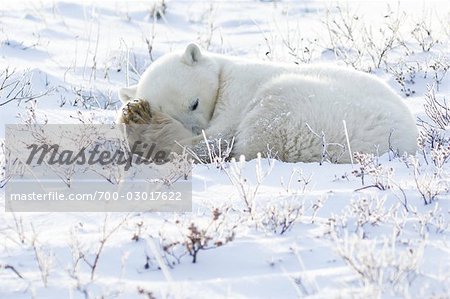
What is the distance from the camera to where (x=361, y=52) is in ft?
28.1

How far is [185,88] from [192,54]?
342mm

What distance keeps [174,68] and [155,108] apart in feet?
1.34

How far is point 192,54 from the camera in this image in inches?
248

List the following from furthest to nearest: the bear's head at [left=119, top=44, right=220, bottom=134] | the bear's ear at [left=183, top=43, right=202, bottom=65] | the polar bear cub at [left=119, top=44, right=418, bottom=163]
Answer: the bear's ear at [left=183, top=43, right=202, bottom=65], the bear's head at [left=119, top=44, right=220, bottom=134], the polar bear cub at [left=119, top=44, right=418, bottom=163]

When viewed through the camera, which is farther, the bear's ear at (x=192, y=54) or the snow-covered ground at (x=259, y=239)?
the bear's ear at (x=192, y=54)

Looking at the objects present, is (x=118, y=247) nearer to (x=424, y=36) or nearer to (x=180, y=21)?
(x=424, y=36)

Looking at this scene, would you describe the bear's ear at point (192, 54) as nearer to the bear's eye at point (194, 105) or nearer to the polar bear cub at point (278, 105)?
the polar bear cub at point (278, 105)

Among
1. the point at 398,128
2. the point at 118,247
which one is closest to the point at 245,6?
the point at 398,128

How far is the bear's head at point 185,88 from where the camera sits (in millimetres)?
6016

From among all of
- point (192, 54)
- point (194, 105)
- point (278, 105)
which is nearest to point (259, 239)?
point (278, 105)

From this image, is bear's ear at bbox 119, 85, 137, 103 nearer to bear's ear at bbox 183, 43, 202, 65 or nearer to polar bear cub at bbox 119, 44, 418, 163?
polar bear cub at bbox 119, 44, 418, 163

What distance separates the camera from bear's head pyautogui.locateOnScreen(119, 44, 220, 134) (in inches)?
237

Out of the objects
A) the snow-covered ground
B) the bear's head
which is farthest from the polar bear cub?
the snow-covered ground

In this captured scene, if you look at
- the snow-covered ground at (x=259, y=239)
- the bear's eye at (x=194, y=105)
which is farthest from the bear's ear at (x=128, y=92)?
the bear's eye at (x=194, y=105)
